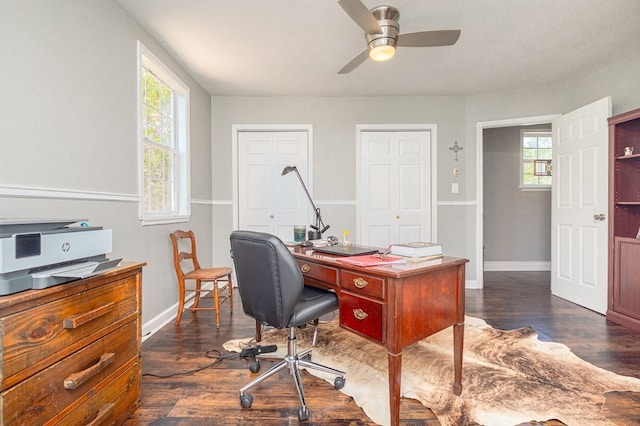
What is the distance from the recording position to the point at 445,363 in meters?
2.00

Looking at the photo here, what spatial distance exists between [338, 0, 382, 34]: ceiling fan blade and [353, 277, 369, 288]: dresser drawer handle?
1.48 metres

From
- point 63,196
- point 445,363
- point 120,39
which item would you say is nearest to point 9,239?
point 63,196

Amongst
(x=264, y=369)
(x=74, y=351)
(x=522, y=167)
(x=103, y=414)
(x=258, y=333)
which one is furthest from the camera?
(x=522, y=167)

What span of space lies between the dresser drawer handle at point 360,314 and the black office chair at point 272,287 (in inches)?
9.2

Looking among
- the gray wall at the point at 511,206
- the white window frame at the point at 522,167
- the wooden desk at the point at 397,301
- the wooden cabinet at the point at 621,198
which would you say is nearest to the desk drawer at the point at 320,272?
the wooden desk at the point at 397,301

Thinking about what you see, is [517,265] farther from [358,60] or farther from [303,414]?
[303,414]

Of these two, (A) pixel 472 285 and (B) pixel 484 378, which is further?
(A) pixel 472 285

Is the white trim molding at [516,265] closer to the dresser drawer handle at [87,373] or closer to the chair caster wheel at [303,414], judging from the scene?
the chair caster wheel at [303,414]

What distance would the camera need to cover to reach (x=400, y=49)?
2.77 metres

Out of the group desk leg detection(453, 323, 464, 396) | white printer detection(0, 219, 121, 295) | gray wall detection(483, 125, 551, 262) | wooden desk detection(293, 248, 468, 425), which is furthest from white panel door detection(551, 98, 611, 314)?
white printer detection(0, 219, 121, 295)

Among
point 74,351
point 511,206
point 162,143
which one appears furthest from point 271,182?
point 511,206

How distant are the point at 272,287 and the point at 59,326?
82cm

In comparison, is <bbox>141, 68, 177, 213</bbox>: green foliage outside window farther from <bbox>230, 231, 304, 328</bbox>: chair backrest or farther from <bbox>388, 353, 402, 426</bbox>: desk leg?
<bbox>388, 353, 402, 426</bbox>: desk leg

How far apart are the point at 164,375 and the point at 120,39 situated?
7.62 feet
